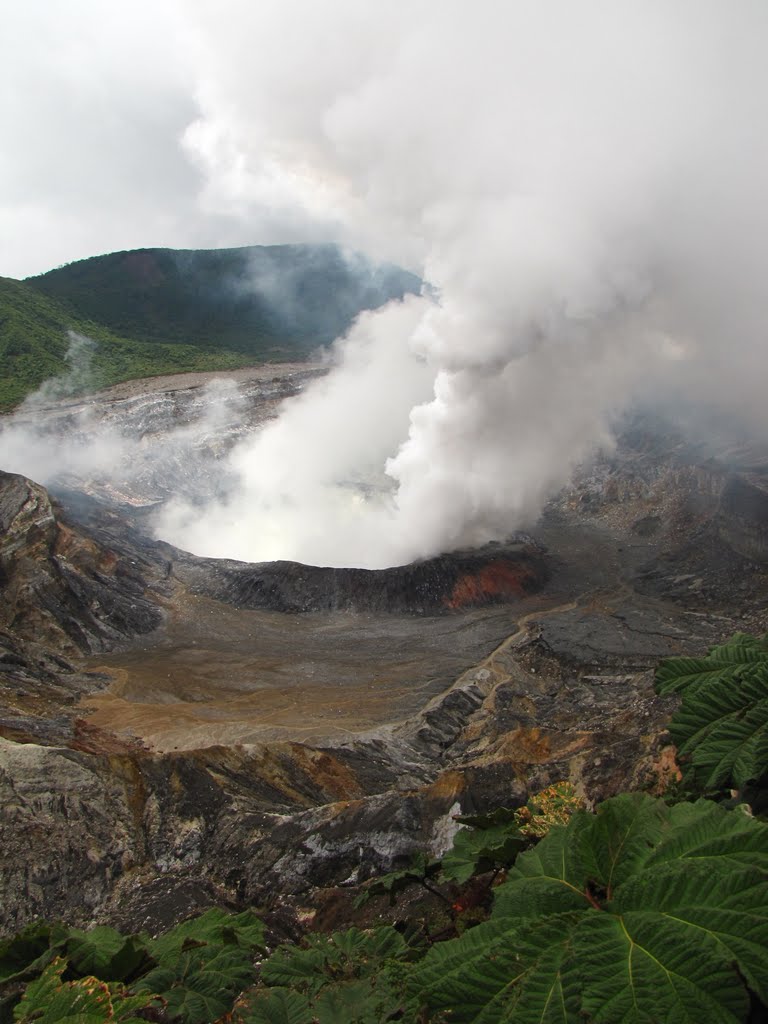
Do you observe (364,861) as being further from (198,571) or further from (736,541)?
(736,541)

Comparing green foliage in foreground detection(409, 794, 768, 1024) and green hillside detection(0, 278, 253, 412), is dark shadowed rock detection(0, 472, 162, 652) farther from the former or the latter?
green hillside detection(0, 278, 253, 412)

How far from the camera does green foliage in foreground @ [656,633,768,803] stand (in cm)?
344

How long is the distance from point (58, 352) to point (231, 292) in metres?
65.7

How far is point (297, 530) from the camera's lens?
59531 millimetres

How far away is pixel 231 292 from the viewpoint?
15938cm

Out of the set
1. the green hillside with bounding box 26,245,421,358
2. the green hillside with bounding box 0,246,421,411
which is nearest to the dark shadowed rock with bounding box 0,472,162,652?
the green hillside with bounding box 0,246,421,411

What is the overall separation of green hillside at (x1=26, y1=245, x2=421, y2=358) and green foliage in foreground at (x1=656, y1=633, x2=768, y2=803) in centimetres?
12944

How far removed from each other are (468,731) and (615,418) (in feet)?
201

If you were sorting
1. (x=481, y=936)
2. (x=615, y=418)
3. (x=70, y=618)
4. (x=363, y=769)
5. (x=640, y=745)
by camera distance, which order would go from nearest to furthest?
(x=481, y=936) → (x=640, y=745) → (x=363, y=769) → (x=70, y=618) → (x=615, y=418)

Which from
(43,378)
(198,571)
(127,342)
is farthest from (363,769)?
(127,342)

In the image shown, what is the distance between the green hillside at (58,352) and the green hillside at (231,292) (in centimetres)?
1087

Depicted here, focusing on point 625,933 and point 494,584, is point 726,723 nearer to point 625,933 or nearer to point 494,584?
point 625,933

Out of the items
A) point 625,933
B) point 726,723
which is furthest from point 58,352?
point 625,933

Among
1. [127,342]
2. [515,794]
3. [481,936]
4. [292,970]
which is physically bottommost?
[515,794]
